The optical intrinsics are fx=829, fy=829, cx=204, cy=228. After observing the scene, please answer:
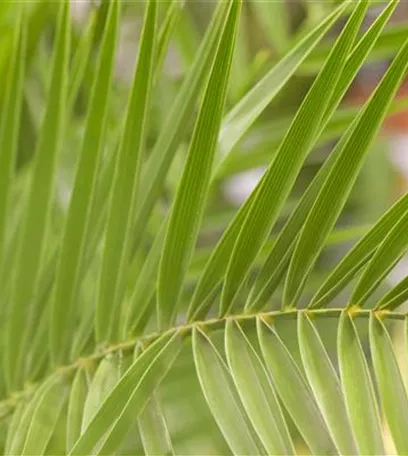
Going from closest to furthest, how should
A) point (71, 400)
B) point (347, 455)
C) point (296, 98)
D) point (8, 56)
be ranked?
point (347, 455) → point (71, 400) → point (8, 56) → point (296, 98)

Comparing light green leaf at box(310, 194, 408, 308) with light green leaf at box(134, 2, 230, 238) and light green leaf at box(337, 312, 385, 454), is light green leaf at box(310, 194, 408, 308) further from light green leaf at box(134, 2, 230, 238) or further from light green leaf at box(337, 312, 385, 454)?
light green leaf at box(134, 2, 230, 238)

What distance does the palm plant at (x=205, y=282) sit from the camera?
346 millimetres

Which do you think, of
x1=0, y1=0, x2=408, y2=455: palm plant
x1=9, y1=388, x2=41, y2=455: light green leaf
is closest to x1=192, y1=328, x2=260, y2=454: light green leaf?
x1=0, y1=0, x2=408, y2=455: palm plant

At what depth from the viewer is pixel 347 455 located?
320 mm

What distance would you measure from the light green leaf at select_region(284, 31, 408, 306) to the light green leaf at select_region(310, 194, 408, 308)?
0.01m

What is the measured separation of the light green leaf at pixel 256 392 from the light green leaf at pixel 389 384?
0.04m

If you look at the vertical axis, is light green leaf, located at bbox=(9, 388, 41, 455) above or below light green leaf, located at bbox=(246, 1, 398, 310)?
below

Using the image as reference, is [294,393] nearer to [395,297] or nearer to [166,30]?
[395,297]

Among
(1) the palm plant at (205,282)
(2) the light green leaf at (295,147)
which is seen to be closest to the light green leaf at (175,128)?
(1) the palm plant at (205,282)

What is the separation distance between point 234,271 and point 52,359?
16cm

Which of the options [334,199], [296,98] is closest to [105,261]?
[334,199]

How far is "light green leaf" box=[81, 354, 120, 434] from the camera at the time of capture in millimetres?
395

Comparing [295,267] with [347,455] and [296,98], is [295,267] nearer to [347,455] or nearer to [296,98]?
[347,455]

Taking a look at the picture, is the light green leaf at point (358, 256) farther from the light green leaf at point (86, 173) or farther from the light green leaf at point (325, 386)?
the light green leaf at point (86, 173)
